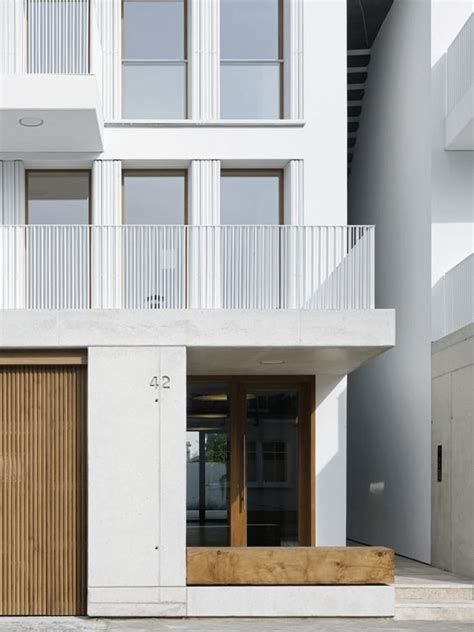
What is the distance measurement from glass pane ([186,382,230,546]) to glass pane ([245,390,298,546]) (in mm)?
395

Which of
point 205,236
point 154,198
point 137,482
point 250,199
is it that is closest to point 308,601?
point 137,482

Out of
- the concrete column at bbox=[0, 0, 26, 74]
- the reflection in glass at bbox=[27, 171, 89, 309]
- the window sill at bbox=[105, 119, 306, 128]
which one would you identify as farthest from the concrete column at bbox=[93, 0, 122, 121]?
the reflection in glass at bbox=[27, 171, 89, 309]

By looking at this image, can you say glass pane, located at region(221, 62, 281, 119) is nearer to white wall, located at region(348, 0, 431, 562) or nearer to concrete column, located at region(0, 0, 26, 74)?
white wall, located at region(348, 0, 431, 562)

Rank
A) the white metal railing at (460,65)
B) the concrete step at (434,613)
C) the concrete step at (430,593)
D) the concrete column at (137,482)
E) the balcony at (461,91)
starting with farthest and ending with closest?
the white metal railing at (460,65), the balcony at (461,91), the concrete step at (430,593), the concrete step at (434,613), the concrete column at (137,482)

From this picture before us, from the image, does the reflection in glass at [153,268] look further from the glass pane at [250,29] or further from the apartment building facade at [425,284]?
the apartment building facade at [425,284]

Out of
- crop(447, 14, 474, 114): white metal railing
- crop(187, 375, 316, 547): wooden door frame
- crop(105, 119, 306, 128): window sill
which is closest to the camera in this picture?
crop(447, 14, 474, 114): white metal railing

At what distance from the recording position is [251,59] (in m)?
17.8

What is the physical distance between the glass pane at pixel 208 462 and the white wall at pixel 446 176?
159 inches

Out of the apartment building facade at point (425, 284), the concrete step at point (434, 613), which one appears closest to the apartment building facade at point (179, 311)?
the concrete step at point (434, 613)

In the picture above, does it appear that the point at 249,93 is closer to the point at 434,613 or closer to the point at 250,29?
the point at 250,29

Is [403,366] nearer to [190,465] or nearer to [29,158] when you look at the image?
[190,465]

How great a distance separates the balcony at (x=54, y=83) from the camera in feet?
50.4

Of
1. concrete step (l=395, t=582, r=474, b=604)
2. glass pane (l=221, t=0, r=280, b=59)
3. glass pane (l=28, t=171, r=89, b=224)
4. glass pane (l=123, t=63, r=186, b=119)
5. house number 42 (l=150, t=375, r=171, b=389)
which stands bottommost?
concrete step (l=395, t=582, r=474, b=604)

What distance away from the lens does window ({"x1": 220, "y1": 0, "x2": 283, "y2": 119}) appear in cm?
1766
